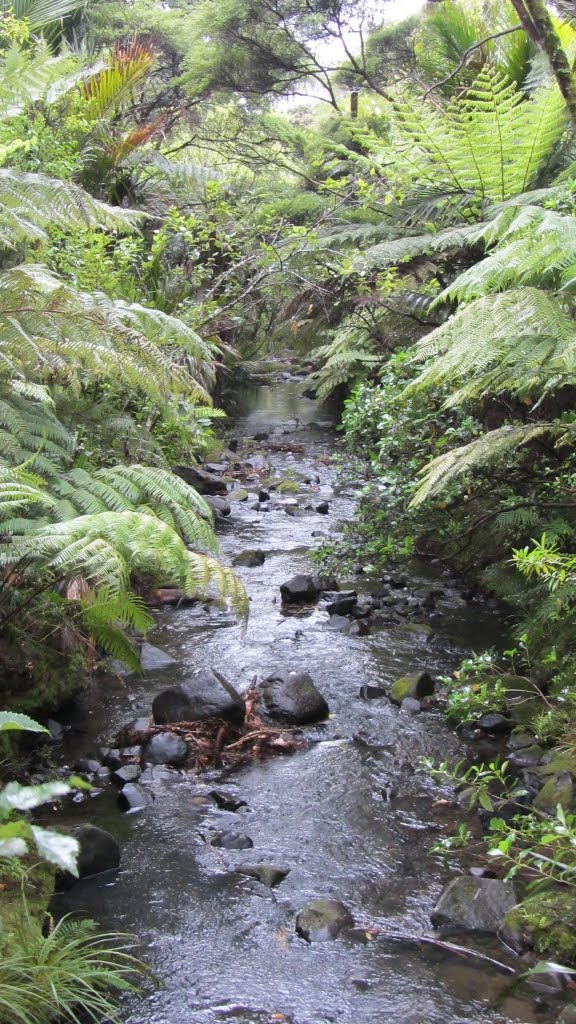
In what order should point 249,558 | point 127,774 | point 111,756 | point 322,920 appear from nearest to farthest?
point 322,920 → point 127,774 → point 111,756 → point 249,558

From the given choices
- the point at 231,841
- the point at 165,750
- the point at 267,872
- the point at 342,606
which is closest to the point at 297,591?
the point at 342,606

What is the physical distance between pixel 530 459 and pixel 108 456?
88.2 inches

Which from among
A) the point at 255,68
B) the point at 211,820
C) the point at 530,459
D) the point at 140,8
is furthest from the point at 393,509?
the point at 140,8

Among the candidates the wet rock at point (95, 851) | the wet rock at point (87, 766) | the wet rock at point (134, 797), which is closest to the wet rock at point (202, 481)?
the wet rock at point (87, 766)

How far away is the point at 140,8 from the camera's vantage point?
1276 centimetres

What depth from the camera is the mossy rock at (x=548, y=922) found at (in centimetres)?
206

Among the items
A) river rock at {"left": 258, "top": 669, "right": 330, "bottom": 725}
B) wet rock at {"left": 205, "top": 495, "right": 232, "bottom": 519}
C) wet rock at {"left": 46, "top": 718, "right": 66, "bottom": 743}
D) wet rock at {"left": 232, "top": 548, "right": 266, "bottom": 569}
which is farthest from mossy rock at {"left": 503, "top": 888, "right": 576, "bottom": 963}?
wet rock at {"left": 205, "top": 495, "right": 232, "bottom": 519}

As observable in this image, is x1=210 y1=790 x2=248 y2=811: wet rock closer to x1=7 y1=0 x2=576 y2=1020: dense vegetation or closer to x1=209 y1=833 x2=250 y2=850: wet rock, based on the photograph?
x1=209 y1=833 x2=250 y2=850: wet rock

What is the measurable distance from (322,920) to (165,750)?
42.1 inches

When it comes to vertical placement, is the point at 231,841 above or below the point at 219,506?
above

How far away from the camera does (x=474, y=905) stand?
88.1 inches

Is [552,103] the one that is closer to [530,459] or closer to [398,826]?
[530,459]

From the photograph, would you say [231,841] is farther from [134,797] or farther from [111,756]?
[111,756]

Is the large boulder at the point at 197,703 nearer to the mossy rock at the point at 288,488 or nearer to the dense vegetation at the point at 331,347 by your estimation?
the dense vegetation at the point at 331,347
